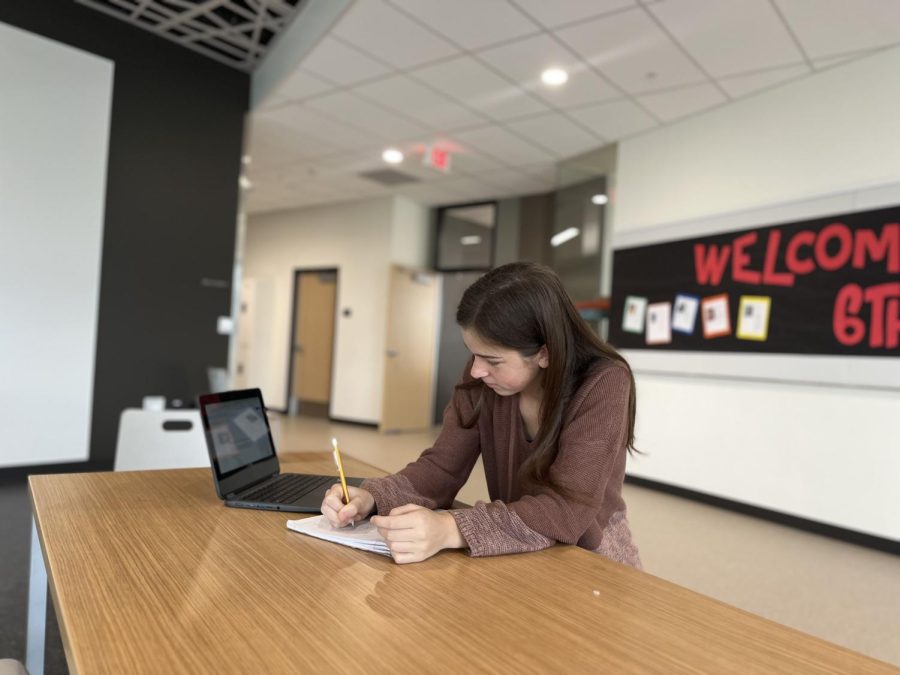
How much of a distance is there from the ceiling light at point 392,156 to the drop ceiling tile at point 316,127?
0.88 ft

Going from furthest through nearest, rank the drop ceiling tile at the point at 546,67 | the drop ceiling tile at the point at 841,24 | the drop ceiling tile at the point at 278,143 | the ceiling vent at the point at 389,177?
1. the ceiling vent at the point at 389,177
2. the drop ceiling tile at the point at 278,143
3. the drop ceiling tile at the point at 546,67
4. the drop ceiling tile at the point at 841,24

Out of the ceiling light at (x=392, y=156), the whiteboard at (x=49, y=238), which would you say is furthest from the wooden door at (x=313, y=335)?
the whiteboard at (x=49, y=238)

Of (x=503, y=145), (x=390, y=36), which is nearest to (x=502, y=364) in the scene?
(x=390, y=36)

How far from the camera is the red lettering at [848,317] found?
370cm

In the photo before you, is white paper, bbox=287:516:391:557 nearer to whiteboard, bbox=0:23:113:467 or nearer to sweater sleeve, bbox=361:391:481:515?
sweater sleeve, bbox=361:391:481:515

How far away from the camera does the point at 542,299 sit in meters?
1.17

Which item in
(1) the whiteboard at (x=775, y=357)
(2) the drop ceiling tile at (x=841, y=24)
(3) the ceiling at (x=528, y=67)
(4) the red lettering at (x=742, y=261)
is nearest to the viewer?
(2) the drop ceiling tile at (x=841, y=24)

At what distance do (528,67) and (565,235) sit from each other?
215 cm

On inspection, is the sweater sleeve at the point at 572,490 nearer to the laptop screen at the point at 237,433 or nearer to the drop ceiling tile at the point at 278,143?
the laptop screen at the point at 237,433

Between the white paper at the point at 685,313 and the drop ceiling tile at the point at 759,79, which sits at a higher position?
the drop ceiling tile at the point at 759,79

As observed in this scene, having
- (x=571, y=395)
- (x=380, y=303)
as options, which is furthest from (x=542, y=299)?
(x=380, y=303)

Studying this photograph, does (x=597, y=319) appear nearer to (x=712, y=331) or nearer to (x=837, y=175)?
(x=712, y=331)

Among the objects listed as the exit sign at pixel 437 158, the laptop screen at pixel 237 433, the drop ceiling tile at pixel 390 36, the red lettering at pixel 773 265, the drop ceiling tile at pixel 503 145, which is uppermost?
the drop ceiling tile at pixel 390 36

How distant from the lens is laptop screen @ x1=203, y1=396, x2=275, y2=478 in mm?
1257
